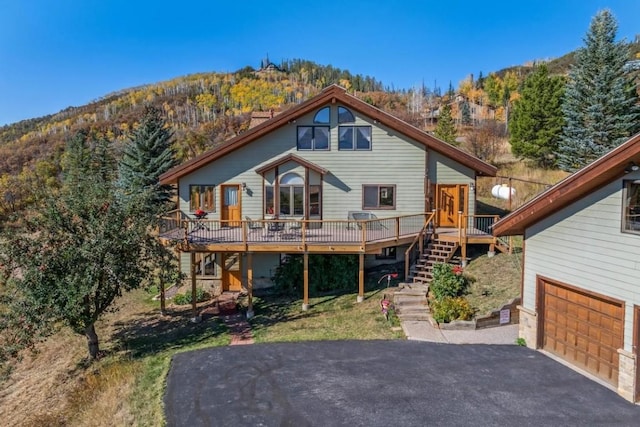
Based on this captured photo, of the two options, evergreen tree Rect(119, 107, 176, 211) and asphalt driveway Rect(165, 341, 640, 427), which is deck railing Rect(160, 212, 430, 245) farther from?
evergreen tree Rect(119, 107, 176, 211)

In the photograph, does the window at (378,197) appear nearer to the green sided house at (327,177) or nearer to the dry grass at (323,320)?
the green sided house at (327,177)

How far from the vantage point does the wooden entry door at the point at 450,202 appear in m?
18.5

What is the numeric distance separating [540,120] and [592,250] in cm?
2361

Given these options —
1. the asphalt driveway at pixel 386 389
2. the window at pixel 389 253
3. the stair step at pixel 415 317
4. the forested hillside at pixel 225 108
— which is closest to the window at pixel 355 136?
the window at pixel 389 253

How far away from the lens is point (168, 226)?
17344 millimetres

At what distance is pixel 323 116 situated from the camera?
1833cm


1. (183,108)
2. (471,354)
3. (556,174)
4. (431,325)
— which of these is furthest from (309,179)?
(183,108)

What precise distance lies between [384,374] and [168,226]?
11394 millimetres

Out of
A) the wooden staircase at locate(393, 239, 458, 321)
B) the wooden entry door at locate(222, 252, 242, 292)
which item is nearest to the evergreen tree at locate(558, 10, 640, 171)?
the wooden staircase at locate(393, 239, 458, 321)

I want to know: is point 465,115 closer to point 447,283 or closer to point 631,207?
point 447,283

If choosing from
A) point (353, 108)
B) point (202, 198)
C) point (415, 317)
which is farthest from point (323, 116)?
point (415, 317)

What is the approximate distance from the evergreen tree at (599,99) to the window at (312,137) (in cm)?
1610

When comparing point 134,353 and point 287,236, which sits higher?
point 287,236

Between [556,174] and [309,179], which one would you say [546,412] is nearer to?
[309,179]
